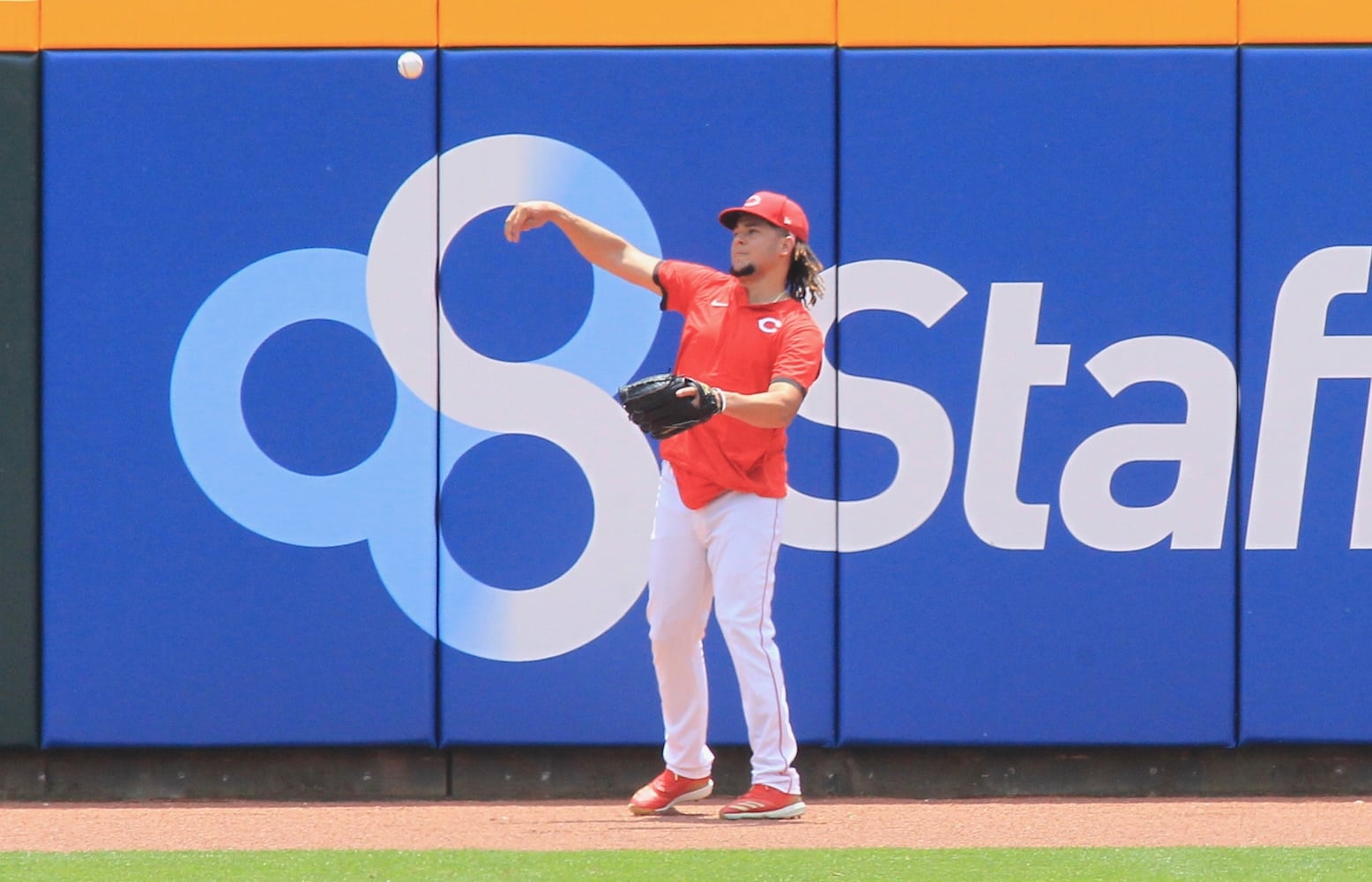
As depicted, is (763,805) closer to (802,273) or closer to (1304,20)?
(802,273)

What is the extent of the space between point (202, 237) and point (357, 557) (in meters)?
1.12

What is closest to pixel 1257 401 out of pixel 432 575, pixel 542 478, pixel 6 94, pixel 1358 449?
pixel 1358 449

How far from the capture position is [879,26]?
6.13 m

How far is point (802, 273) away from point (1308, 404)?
1735mm

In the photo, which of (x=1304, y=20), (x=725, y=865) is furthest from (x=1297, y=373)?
(x=725, y=865)

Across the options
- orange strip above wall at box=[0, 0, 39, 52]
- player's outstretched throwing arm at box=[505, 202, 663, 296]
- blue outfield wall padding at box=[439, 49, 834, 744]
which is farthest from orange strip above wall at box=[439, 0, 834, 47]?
orange strip above wall at box=[0, 0, 39, 52]

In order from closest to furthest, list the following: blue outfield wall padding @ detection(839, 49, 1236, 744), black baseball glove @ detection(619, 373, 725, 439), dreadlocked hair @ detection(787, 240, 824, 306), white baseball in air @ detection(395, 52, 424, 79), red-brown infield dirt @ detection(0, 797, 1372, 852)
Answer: black baseball glove @ detection(619, 373, 725, 439) < red-brown infield dirt @ detection(0, 797, 1372, 852) < dreadlocked hair @ detection(787, 240, 824, 306) < white baseball in air @ detection(395, 52, 424, 79) < blue outfield wall padding @ detection(839, 49, 1236, 744)

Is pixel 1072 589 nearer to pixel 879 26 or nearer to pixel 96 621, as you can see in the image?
pixel 879 26

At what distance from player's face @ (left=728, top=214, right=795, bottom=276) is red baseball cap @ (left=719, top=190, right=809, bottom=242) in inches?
1.0

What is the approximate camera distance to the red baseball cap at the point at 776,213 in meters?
5.52

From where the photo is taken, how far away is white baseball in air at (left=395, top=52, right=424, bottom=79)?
605 cm

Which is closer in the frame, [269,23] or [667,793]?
[667,793]

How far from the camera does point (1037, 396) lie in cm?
618

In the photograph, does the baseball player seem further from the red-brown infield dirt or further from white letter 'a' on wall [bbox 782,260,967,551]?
white letter 'a' on wall [bbox 782,260,967,551]
